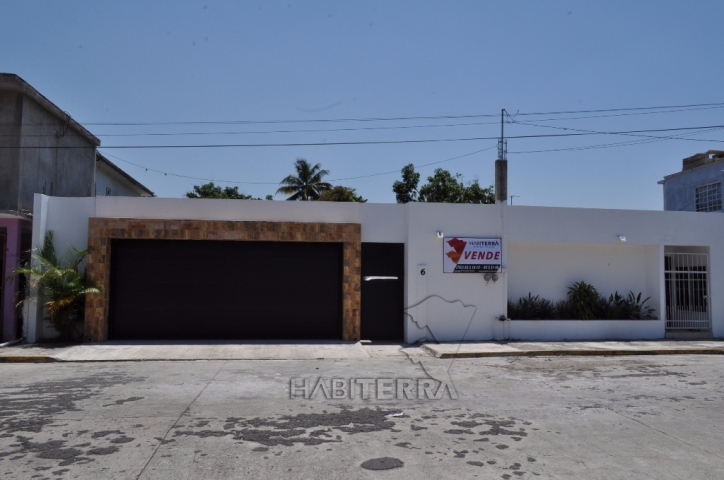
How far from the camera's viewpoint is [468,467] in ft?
19.5

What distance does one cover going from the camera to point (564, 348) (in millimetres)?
15500

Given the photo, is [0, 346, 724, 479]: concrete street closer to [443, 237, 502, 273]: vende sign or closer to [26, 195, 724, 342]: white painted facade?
[26, 195, 724, 342]: white painted facade

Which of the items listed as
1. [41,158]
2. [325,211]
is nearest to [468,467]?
[325,211]

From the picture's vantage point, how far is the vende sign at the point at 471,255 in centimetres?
1694

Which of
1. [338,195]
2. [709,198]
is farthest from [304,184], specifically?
[709,198]

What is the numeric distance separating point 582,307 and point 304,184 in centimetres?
3132

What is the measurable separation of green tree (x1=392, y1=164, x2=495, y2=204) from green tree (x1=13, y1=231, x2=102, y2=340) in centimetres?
2717

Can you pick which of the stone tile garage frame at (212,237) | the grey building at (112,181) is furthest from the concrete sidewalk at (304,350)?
the grey building at (112,181)

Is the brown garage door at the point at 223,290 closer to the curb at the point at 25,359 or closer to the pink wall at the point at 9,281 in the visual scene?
the pink wall at the point at 9,281

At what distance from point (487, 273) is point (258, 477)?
12510 millimetres

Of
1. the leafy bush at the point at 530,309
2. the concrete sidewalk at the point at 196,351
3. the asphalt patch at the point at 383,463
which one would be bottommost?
the asphalt patch at the point at 383,463

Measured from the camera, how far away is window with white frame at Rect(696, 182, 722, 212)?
27750mm

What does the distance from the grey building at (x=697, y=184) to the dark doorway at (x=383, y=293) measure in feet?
62.2

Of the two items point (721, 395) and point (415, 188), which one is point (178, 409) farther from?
point (415, 188)
